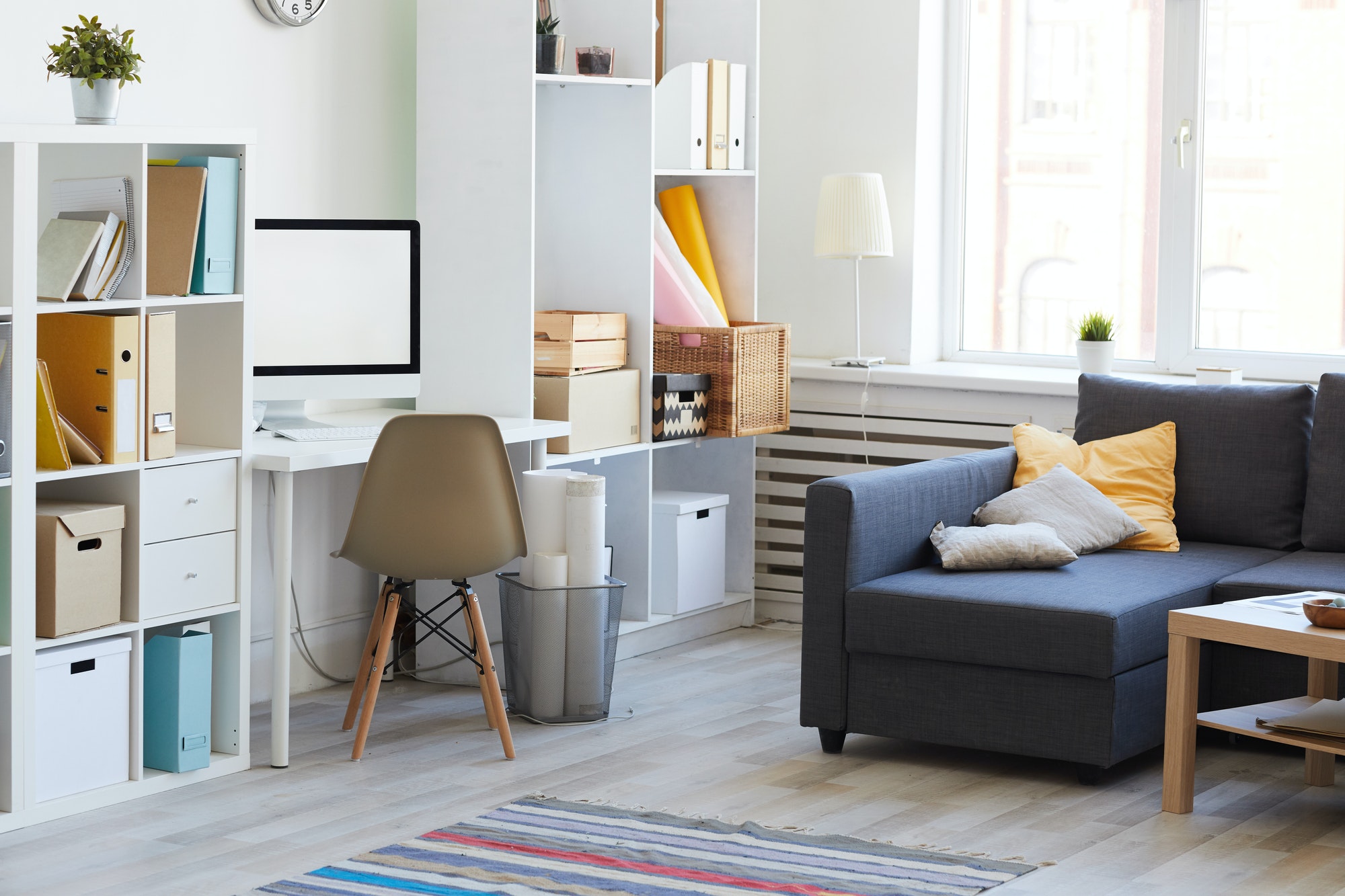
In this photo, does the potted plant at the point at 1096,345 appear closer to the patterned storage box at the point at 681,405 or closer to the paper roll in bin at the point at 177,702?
the patterned storage box at the point at 681,405

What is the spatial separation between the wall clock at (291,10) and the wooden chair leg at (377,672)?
1.45m

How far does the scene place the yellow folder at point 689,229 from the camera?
16.6ft

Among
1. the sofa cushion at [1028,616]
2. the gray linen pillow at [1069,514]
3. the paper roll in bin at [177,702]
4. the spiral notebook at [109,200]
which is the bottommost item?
the paper roll in bin at [177,702]

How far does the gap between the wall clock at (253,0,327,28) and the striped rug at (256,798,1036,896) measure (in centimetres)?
206

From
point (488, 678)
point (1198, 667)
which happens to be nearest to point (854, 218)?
point (488, 678)

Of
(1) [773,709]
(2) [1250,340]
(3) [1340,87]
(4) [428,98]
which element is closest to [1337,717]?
(1) [773,709]

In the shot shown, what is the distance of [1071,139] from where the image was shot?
17.6 feet

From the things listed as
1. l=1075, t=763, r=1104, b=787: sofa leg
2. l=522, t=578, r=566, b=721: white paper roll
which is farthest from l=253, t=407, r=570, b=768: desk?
l=1075, t=763, r=1104, b=787: sofa leg

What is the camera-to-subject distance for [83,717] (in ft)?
11.1

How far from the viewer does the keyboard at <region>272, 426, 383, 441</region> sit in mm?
3908

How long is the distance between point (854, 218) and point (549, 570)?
172 cm

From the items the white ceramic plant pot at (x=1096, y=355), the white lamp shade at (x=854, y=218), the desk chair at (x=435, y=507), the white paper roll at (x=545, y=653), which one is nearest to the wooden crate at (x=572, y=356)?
the white paper roll at (x=545, y=653)

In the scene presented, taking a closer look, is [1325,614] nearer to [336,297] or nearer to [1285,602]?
[1285,602]

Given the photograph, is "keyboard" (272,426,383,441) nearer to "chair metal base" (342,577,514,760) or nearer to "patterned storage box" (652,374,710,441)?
"chair metal base" (342,577,514,760)
